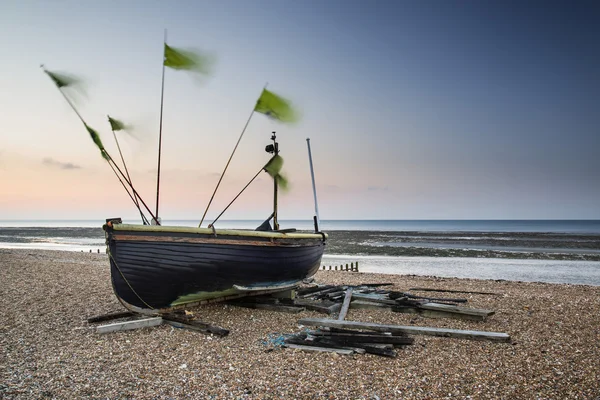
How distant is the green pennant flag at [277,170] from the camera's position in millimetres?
10750

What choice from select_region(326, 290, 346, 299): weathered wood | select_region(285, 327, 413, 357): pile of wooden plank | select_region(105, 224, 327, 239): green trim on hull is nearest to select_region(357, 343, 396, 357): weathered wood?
select_region(285, 327, 413, 357): pile of wooden plank

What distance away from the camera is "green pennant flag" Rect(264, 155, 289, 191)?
423 inches

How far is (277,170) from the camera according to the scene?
11008 mm

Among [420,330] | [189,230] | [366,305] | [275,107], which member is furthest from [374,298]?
[275,107]

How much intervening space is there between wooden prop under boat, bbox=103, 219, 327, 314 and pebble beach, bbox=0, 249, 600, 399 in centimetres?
68

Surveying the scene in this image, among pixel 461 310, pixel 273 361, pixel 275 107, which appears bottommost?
pixel 273 361

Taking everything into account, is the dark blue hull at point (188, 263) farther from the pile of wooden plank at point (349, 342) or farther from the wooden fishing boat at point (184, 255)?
the pile of wooden plank at point (349, 342)

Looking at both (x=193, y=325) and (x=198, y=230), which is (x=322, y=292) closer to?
(x=193, y=325)

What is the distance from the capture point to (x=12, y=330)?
25.2ft

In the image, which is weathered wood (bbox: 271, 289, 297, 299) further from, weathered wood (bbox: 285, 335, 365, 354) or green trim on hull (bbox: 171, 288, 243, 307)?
weathered wood (bbox: 285, 335, 365, 354)

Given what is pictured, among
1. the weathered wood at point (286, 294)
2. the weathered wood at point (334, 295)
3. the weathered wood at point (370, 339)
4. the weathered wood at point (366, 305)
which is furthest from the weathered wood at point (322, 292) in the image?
the weathered wood at point (370, 339)

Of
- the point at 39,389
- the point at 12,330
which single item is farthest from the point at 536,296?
the point at 12,330

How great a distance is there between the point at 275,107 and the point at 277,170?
2.71 m

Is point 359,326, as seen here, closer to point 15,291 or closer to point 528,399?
point 528,399
